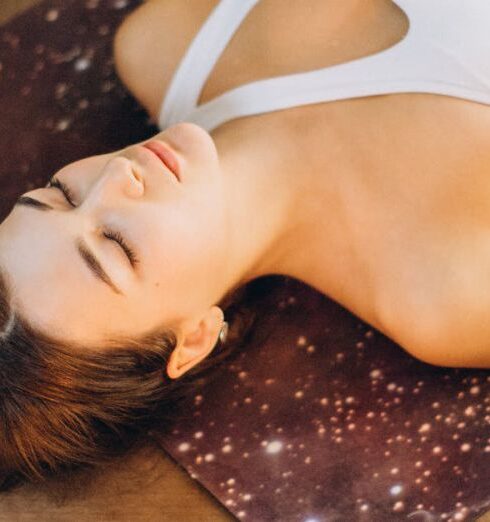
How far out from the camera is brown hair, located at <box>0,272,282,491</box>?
2.83 feet

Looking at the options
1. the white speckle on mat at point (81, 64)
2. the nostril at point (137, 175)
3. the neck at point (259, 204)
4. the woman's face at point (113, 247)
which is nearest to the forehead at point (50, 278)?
the woman's face at point (113, 247)

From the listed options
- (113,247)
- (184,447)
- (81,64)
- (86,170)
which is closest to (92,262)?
(113,247)

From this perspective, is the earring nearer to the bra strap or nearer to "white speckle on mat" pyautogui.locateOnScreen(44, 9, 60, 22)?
the bra strap

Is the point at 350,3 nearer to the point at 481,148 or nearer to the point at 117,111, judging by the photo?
the point at 481,148

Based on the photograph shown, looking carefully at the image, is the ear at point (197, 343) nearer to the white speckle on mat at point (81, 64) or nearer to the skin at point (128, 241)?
the skin at point (128, 241)

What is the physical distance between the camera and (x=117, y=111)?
1327 millimetres

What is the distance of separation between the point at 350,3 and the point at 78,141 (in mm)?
567

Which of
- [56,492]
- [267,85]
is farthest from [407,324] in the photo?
[56,492]

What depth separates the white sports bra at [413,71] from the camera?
94 centimetres

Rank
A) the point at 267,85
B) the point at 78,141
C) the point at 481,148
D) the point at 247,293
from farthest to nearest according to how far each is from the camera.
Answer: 1. the point at 78,141
2. the point at 247,293
3. the point at 267,85
4. the point at 481,148

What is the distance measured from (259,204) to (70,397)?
0.37 meters

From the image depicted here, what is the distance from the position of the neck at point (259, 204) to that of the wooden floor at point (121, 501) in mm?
347

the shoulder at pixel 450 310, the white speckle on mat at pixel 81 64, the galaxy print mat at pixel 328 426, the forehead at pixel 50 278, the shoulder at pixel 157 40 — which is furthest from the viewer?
the white speckle on mat at pixel 81 64

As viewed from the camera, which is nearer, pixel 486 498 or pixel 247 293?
pixel 486 498
